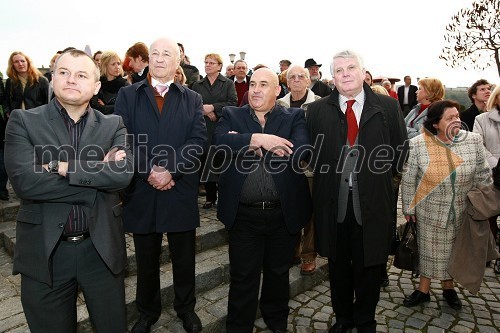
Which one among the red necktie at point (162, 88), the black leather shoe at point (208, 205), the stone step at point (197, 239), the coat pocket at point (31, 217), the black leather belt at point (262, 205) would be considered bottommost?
the stone step at point (197, 239)

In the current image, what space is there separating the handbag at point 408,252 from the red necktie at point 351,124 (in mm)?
1521

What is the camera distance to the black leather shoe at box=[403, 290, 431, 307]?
4.17 metres

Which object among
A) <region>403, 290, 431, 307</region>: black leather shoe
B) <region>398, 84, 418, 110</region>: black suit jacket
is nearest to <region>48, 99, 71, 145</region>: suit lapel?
<region>403, 290, 431, 307</region>: black leather shoe

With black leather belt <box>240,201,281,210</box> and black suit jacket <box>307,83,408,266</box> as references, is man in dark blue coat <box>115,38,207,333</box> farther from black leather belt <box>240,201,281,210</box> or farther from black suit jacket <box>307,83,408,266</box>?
black suit jacket <box>307,83,408,266</box>

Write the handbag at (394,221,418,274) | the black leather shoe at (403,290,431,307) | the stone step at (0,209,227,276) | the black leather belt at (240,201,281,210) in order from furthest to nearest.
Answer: the stone step at (0,209,227,276)
the black leather shoe at (403,290,431,307)
the handbag at (394,221,418,274)
the black leather belt at (240,201,281,210)

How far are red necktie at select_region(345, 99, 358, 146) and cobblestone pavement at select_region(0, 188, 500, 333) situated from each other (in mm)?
1943

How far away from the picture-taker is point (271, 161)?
124 inches

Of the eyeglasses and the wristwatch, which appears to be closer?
the wristwatch

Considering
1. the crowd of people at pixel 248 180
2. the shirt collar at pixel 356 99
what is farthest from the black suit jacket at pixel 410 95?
the shirt collar at pixel 356 99

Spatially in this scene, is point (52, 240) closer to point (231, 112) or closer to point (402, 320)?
point (231, 112)

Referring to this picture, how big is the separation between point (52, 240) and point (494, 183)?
4.04m

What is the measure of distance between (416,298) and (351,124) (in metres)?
2.30

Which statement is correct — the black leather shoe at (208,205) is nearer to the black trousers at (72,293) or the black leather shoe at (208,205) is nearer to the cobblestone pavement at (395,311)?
the cobblestone pavement at (395,311)

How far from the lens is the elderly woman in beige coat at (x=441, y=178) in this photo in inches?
153
